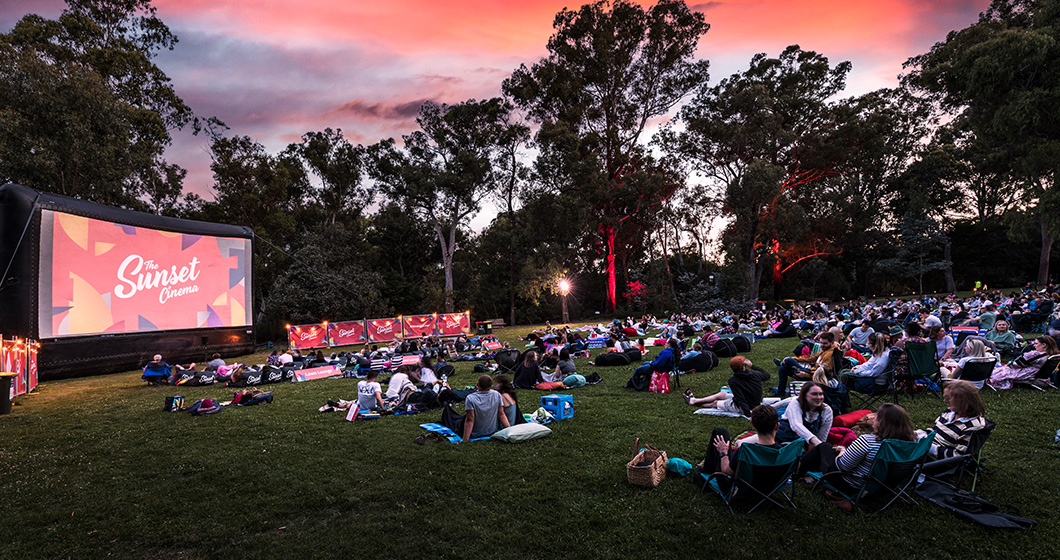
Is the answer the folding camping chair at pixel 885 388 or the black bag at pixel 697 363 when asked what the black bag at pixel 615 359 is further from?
the folding camping chair at pixel 885 388

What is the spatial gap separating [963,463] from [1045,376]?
587 centimetres

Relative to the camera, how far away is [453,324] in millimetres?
26281

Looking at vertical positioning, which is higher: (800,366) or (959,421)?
(959,421)

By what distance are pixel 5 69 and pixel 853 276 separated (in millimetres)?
57206

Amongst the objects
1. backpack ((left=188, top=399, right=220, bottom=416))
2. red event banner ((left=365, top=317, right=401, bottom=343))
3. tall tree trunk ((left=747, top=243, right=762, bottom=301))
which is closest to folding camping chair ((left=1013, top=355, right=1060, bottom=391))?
backpack ((left=188, top=399, right=220, bottom=416))

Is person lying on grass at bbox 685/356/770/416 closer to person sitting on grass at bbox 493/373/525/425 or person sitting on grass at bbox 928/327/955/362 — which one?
person sitting on grass at bbox 493/373/525/425

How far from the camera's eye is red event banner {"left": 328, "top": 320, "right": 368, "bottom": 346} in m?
23.4

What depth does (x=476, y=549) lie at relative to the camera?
147 inches

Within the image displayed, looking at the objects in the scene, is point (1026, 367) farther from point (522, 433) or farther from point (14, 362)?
point (14, 362)

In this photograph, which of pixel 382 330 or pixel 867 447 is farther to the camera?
pixel 382 330

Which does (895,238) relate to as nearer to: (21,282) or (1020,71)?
(1020,71)

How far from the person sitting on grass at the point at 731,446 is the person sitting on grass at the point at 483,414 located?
9.50 feet

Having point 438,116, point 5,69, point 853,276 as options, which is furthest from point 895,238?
point 5,69

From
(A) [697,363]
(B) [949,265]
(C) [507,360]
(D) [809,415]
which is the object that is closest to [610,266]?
(C) [507,360]
